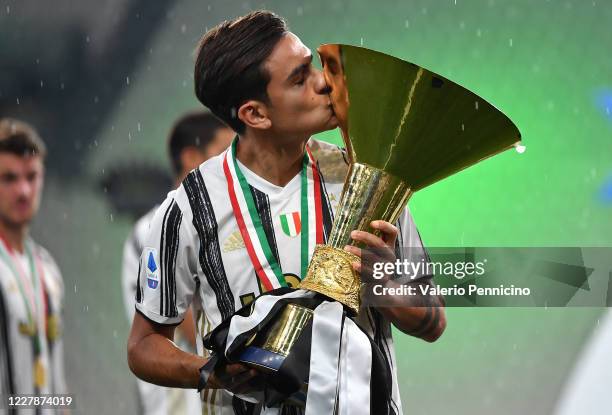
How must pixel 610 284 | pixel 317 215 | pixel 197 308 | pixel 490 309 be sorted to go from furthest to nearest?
pixel 490 309
pixel 610 284
pixel 197 308
pixel 317 215

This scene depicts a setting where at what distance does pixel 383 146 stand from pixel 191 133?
78.9 inches

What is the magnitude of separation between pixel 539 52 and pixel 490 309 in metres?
0.91

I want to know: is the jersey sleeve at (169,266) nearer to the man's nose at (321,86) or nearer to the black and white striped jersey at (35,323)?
the man's nose at (321,86)

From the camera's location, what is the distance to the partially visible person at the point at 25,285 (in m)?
3.48

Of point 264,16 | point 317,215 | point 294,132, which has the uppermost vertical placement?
point 264,16

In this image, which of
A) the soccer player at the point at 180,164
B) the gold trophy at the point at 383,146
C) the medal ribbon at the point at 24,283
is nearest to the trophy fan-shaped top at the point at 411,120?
the gold trophy at the point at 383,146

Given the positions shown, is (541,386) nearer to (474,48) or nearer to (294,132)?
(474,48)

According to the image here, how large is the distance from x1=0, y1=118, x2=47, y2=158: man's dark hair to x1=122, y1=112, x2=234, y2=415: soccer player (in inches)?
17.9

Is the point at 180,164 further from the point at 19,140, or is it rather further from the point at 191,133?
the point at 19,140

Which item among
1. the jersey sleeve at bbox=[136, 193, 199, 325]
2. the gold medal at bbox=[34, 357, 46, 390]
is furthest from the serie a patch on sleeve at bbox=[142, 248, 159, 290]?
the gold medal at bbox=[34, 357, 46, 390]

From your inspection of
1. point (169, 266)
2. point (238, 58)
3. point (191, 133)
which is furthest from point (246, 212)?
point (191, 133)

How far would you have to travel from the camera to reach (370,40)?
3488 mm

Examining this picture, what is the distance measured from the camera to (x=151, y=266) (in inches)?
77.6

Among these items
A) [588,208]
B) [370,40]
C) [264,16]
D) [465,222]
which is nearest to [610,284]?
[588,208]
